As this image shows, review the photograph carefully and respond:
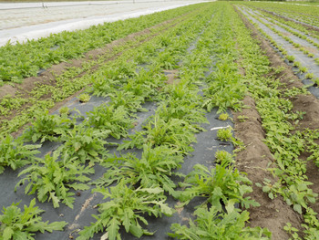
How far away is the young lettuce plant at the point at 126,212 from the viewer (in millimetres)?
2031

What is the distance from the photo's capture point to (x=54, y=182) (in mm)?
2547

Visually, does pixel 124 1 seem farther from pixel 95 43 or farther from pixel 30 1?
pixel 95 43

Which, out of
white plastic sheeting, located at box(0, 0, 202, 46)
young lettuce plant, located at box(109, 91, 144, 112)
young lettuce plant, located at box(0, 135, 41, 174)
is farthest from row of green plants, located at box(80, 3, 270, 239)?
white plastic sheeting, located at box(0, 0, 202, 46)

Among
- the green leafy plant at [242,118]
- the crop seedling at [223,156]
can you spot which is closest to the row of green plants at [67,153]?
the crop seedling at [223,156]

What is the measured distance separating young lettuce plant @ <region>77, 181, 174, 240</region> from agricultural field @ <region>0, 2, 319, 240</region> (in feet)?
0.04

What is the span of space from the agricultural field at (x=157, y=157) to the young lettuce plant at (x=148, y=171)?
1 cm

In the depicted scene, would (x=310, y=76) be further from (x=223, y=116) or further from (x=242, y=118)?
(x=223, y=116)

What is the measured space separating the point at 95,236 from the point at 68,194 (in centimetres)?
66

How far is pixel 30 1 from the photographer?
15266 mm

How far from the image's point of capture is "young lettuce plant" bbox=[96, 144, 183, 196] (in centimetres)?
257

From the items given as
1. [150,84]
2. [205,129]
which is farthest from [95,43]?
[205,129]

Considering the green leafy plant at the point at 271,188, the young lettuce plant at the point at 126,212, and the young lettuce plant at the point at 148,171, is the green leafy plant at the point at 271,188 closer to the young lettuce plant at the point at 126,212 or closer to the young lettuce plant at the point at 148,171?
the young lettuce plant at the point at 148,171

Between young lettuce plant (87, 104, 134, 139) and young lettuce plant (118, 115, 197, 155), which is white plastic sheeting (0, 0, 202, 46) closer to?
young lettuce plant (87, 104, 134, 139)

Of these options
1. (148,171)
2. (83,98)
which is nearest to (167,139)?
(148,171)
